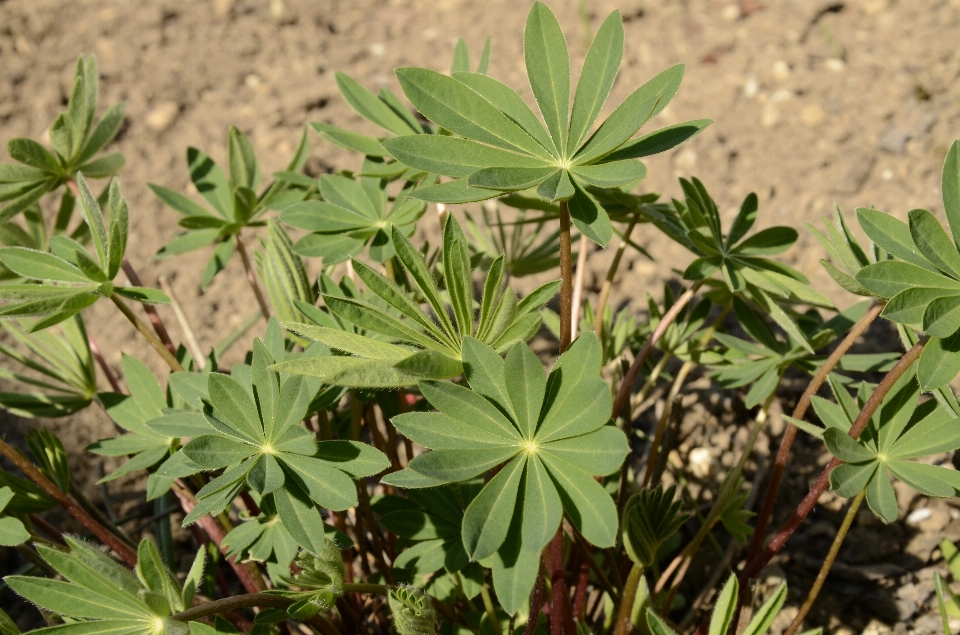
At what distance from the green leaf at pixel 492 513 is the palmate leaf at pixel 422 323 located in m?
0.17

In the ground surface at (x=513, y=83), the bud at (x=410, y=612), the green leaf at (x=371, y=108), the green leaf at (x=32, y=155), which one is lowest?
the bud at (x=410, y=612)

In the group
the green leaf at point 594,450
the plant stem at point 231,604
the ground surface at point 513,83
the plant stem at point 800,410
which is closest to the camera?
the green leaf at point 594,450

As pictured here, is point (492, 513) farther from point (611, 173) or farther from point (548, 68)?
point (548, 68)

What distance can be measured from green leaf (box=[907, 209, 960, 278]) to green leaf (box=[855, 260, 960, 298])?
0.06 ft

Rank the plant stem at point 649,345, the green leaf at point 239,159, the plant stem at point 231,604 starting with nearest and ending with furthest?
1. the plant stem at point 231,604
2. the plant stem at point 649,345
3. the green leaf at point 239,159

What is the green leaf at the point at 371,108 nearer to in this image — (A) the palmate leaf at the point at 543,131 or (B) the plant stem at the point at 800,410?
(A) the palmate leaf at the point at 543,131

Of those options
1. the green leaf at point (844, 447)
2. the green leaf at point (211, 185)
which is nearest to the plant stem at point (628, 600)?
the green leaf at point (844, 447)

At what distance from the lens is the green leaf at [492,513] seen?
45.4 inches

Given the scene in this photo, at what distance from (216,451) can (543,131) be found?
756 mm

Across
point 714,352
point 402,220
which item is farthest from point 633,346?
point 402,220

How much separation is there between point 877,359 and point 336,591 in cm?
121

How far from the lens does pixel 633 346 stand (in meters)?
2.06

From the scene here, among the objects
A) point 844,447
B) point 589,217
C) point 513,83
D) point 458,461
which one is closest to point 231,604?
point 458,461

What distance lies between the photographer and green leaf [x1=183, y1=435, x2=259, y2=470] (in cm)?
127
